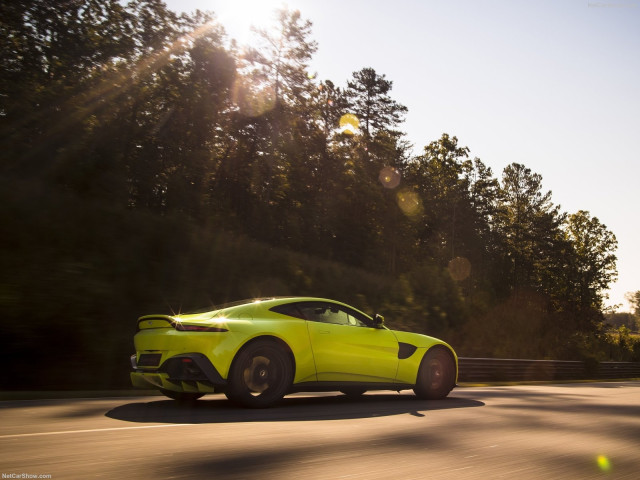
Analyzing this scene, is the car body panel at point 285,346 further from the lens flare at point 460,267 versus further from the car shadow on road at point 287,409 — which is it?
the lens flare at point 460,267

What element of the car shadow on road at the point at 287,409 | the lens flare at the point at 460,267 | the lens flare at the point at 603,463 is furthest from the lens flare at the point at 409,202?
the lens flare at the point at 603,463

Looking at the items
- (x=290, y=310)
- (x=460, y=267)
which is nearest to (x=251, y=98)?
(x=290, y=310)

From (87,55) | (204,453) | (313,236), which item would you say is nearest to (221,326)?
(204,453)

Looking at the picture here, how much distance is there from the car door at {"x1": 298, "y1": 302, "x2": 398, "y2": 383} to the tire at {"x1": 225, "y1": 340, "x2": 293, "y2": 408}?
554 millimetres

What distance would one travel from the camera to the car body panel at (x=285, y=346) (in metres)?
6.89

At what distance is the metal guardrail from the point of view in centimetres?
1691

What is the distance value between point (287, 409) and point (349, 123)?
Answer: 1700 inches

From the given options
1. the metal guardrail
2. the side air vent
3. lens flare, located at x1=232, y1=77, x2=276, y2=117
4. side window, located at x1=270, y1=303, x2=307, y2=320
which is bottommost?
the metal guardrail

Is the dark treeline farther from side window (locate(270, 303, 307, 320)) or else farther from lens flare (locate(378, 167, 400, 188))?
side window (locate(270, 303, 307, 320))

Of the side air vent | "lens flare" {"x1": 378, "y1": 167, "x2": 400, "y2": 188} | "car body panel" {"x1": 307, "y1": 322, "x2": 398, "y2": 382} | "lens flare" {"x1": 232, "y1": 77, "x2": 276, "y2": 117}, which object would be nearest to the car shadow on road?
"car body panel" {"x1": 307, "y1": 322, "x2": 398, "y2": 382}

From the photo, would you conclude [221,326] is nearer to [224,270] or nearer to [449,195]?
[224,270]

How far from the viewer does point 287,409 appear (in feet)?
24.3

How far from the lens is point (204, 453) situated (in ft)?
14.9

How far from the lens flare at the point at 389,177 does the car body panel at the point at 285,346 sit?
38.6 metres
